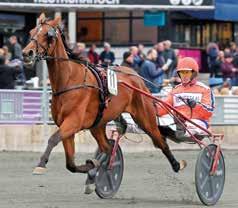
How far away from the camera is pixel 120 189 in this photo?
12.3 meters

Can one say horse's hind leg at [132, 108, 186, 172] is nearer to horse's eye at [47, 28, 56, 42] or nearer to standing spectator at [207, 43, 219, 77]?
horse's eye at [47, 28, 56, 42]

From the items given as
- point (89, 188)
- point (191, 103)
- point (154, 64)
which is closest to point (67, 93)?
point (89, 188)

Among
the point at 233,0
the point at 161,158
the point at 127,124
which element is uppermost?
the point at 233,0

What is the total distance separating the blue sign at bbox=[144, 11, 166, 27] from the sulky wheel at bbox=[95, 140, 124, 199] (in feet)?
49.2

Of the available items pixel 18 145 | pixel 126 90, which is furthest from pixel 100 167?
pixel 18 145

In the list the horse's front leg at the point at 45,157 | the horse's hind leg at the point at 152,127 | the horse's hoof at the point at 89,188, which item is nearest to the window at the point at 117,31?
the horse's hind leg at the point at 152,127

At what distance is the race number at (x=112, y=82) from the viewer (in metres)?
10.9

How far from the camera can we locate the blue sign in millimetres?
26359

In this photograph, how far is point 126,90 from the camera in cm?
1134

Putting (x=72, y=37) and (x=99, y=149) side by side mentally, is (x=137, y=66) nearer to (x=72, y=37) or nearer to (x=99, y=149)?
(x=72, y=37)

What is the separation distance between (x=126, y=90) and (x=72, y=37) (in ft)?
45.9

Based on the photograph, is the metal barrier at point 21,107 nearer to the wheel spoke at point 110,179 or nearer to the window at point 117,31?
the wheel spoke at point 110,179

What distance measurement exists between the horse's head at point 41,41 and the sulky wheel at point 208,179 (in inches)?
84.5

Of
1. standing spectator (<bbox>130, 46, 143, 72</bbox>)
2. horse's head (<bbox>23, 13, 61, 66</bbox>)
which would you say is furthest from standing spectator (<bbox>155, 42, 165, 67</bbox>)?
horse's head (<bbox>23, 13, 61, 66</bbox>)
